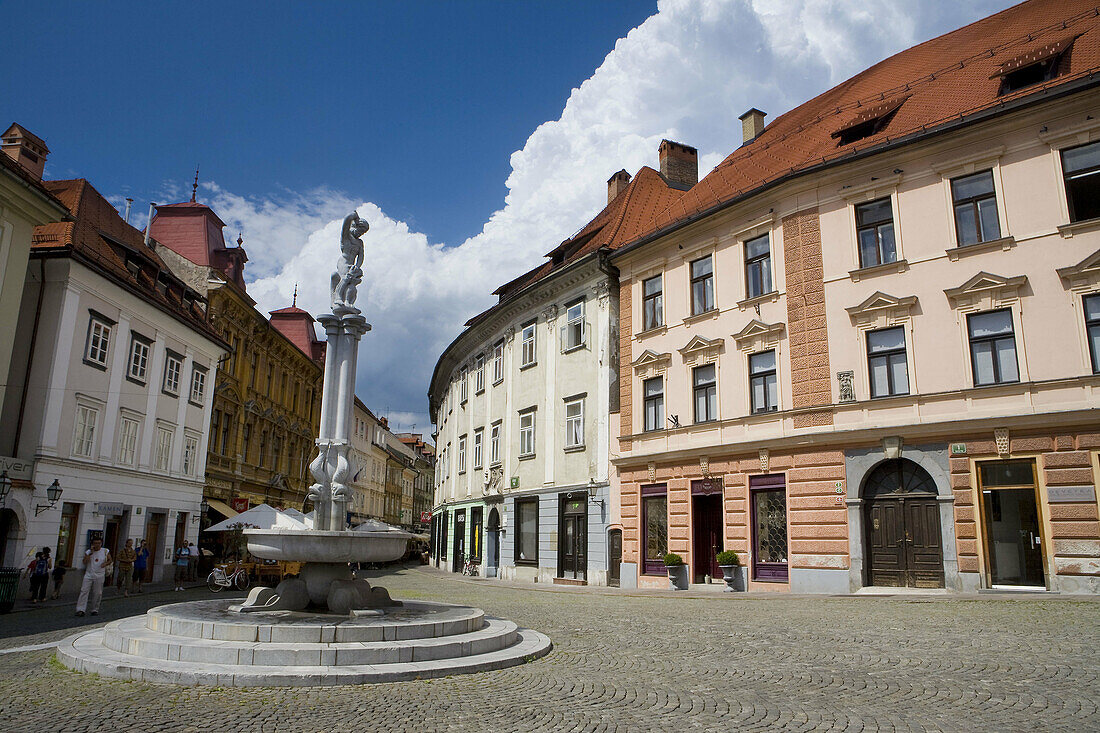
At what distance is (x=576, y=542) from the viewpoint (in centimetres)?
2703

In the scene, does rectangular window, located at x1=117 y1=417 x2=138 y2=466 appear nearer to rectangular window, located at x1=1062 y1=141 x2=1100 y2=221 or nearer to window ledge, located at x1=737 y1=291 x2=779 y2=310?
window ledge, located at x1=737 y1=291 x2=779 y2=310

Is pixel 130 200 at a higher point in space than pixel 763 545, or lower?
higher

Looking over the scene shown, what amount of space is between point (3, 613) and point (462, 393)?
87.1 ft

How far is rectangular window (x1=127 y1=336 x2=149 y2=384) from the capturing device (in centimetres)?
2672

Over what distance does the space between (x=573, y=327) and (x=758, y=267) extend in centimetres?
876

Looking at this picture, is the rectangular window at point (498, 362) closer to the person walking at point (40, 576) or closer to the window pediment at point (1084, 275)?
the person walking at point (40, 576)

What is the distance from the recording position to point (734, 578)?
2084 cm

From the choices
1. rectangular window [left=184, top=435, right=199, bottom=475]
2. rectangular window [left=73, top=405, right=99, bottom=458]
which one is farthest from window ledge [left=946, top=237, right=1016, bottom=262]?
rectangular window [left=184, top=435, right=199, bottom=475]

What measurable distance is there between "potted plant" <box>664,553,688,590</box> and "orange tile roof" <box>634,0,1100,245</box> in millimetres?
10426

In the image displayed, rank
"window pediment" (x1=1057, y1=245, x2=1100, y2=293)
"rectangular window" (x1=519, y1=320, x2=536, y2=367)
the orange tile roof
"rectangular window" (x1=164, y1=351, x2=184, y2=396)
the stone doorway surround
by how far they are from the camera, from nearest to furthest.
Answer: "window pediment" (x1=1057, y1=245, x2=1100, y2=293), the stone doorway surround, the orange tile roof, "rectangular window" (x1=164, y1=351, x2=184, y2=396), "rectangular window" (x1=519, y1=320, x2=536, y2=367)

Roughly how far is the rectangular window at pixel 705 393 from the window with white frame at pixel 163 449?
2036 centimetres

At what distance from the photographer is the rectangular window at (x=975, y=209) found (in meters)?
17.8

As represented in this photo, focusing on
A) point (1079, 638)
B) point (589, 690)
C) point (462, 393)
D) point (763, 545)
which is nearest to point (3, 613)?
point (589, 690)

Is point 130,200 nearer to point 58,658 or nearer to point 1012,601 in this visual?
point 58,658
